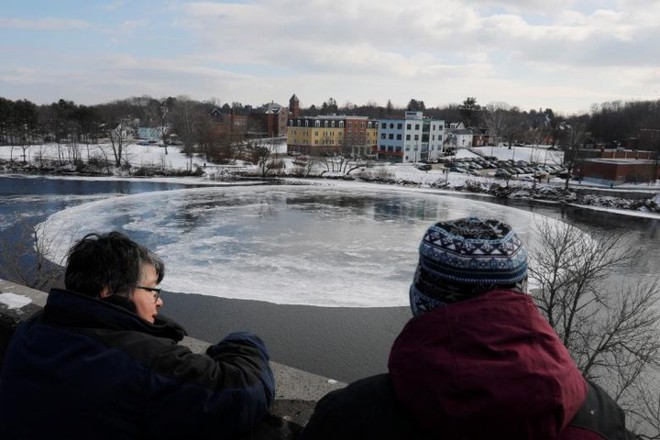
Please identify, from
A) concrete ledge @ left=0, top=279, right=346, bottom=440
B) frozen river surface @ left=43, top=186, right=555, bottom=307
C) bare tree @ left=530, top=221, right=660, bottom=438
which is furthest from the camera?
frozen river surface @ left=43, top=186, right=555, bottom=307

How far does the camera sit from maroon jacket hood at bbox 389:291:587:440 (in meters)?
0.90

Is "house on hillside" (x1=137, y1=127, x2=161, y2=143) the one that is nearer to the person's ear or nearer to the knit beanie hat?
the person's ear

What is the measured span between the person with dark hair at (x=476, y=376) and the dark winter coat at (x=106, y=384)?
A: 360 mm

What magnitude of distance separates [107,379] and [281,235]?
19.3m

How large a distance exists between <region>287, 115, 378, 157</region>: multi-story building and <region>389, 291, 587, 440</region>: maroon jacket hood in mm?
64034

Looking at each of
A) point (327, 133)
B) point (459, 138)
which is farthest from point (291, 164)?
point (459, 138)

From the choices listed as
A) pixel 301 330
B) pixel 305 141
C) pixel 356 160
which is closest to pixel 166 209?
pixel 301 330

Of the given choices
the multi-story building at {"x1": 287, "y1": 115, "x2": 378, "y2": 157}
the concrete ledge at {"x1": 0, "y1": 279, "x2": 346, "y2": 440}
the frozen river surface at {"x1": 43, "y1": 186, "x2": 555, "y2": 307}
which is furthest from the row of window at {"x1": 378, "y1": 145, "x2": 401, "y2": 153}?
the concrete ledge at {"x1": 0, "y1": 279, "x2": 346, "y2": 440}

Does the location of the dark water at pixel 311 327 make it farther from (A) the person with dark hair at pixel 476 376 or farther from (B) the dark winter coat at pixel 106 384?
(A) the person with dark hair at pixel 476 376

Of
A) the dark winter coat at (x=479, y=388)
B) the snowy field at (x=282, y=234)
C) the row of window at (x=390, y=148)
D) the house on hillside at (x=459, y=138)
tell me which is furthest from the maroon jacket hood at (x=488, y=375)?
the house on hillside at (x=459, y=138)

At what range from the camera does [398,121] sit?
2454 inches

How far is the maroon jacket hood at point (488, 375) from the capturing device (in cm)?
90

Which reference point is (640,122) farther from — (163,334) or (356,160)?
(163,334)

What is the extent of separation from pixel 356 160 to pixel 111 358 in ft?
189
